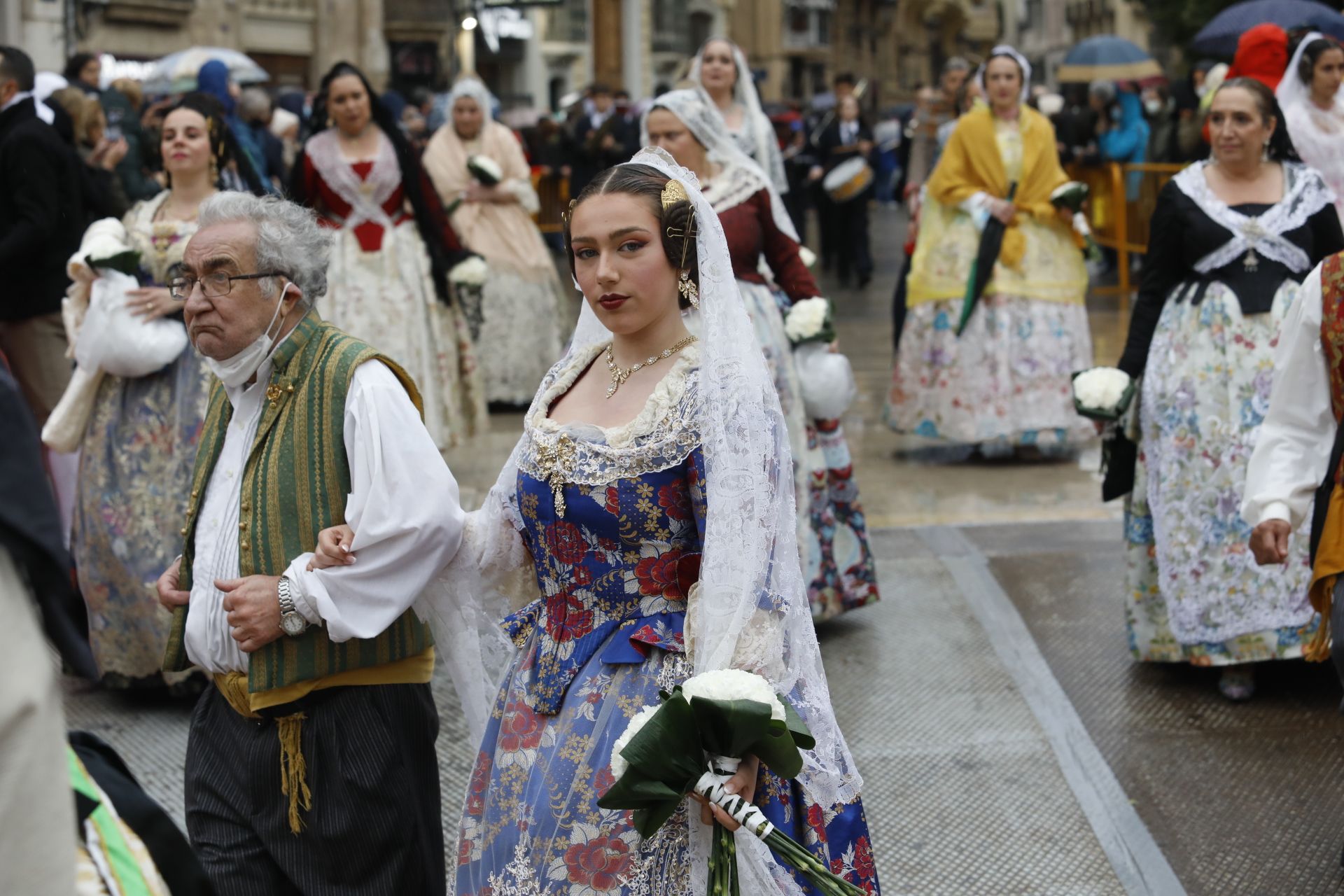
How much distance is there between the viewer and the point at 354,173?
24.2 feet

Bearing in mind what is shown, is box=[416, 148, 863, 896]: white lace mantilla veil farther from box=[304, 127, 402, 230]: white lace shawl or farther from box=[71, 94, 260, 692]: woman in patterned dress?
box=[304, 127, 402, 230]: white lace shawl

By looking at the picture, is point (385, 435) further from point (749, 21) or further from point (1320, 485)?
point (749, 21)

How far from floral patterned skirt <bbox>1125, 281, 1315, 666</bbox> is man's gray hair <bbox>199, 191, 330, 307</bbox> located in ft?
10.2

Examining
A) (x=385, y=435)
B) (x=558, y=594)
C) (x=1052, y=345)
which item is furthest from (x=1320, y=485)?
(x=1052, y=345)

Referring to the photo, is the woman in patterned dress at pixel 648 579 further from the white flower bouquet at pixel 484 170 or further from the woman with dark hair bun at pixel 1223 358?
the white flower bouquet at pixel 484 170

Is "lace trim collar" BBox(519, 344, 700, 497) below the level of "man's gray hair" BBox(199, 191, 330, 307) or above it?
below

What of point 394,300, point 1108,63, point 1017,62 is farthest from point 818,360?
point 1108,63

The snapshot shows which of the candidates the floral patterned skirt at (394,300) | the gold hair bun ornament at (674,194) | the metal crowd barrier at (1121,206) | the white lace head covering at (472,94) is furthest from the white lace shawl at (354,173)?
the metal crowd barrier at (1121,206)

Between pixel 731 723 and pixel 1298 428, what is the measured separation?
1959 millimetres

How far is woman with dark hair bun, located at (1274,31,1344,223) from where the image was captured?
22.4ft

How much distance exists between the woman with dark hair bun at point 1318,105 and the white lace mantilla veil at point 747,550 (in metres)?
4.57

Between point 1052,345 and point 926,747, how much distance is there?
4.27 m

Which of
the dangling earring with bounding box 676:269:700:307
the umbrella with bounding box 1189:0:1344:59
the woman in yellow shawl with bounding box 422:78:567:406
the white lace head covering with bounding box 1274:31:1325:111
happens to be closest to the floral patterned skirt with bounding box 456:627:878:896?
the dangling earring with bounding box 676:269:700:307

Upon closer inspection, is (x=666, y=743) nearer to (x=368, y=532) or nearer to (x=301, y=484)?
(x=368, y=532)
